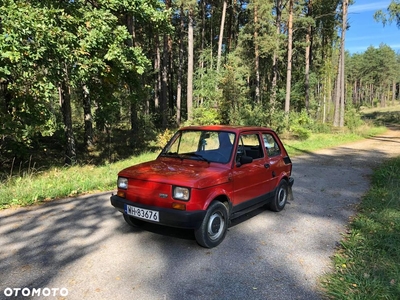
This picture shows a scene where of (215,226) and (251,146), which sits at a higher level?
(251,146)

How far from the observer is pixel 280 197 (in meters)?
6.16

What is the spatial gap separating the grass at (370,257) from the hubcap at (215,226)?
1531 millimetres

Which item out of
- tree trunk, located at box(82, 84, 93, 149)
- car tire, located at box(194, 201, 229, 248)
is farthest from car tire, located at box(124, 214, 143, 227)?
tree trunk, located at box(82, 84, 93, 149)

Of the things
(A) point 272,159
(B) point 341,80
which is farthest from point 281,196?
(B) point 341,80

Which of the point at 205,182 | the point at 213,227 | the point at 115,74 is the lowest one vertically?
the point at 213,227

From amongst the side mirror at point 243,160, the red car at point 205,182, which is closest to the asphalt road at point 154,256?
the red car at point 205,182

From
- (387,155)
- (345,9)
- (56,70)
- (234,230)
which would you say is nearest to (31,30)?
(56,70)

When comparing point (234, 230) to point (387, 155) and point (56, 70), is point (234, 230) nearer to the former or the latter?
point (56, 70)

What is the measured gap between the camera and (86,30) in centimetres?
993

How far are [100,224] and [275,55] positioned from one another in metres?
30.1

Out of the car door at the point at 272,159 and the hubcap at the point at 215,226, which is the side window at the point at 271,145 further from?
the hubcap at the point at 215,226

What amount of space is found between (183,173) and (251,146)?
2026 millimetres

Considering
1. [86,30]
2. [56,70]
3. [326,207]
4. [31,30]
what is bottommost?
[326,207]

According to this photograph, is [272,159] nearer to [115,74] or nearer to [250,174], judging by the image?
[250,174]
